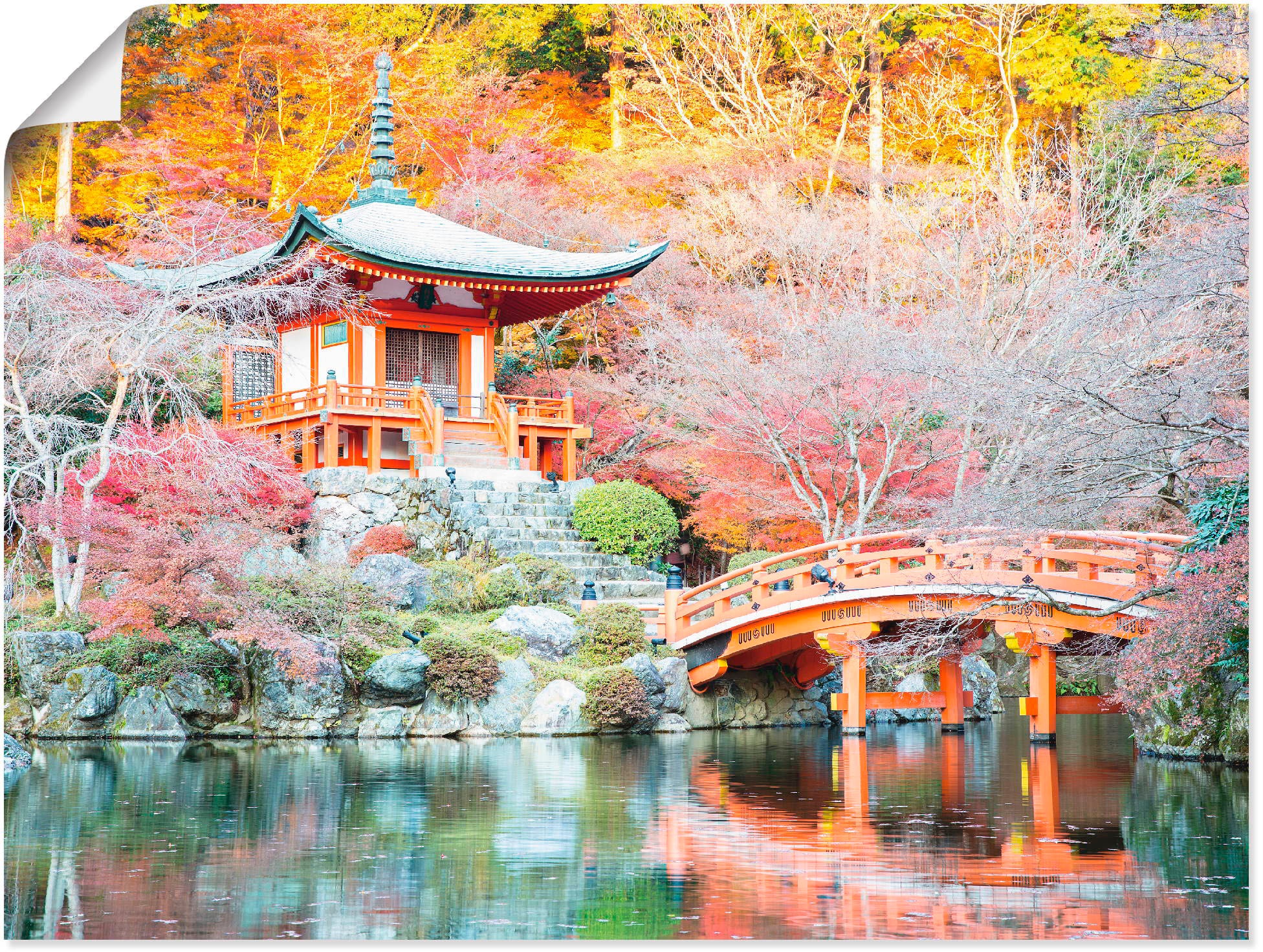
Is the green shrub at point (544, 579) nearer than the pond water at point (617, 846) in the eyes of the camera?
No

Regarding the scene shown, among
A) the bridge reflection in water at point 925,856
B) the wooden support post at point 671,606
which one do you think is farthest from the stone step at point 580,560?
the bridge reflection in water at point 925,856

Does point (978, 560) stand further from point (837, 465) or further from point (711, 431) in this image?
point (711, 431)

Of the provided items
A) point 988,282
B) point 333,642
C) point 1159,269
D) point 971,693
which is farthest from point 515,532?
point 1159,269

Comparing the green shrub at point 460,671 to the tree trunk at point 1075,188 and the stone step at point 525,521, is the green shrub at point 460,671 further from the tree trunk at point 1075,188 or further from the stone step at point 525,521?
the tree trunk at point 1075,188

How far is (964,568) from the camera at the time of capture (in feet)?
36.9

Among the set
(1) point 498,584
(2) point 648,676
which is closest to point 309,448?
(1) point 498,584

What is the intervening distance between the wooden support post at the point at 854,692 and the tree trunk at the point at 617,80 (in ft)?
38.1

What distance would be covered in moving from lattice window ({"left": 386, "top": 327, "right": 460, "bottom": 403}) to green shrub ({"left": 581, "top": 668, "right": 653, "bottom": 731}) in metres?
6.26

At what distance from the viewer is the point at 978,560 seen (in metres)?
11.4

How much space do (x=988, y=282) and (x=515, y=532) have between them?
6676 mm

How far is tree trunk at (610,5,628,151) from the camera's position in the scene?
21781 millimetres

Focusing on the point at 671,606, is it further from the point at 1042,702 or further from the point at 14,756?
the point at 14,756

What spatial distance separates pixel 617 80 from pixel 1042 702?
44.6 feet

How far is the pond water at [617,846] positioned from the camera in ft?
17.4
